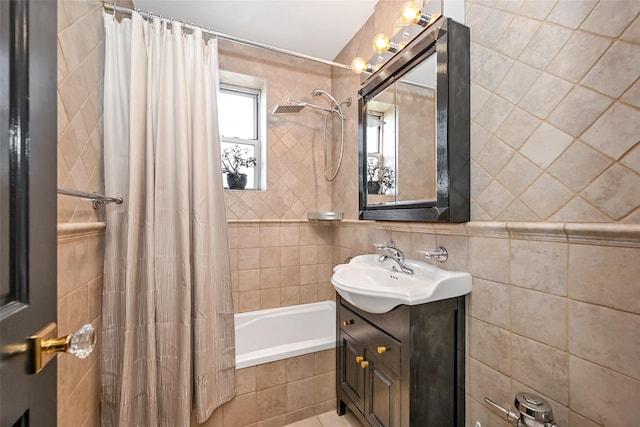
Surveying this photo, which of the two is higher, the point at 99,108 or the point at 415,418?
the point at 99,108

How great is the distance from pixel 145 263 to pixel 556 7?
1.93 meters

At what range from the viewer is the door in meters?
0.39

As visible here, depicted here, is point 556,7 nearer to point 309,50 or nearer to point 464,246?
point 464,246

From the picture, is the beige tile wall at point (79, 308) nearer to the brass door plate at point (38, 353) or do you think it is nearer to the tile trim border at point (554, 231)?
the brass door plate at point (38, 353)

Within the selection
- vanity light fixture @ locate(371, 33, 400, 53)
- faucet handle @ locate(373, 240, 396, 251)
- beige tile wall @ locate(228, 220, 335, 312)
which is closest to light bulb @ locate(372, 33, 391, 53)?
vanity light fixture @ locate(371, 33, 400, 53)

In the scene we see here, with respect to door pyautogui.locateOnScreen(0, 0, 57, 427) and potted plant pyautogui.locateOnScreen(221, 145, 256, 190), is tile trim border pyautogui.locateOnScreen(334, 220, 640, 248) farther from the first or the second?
potted plant pyautogui.locateOnScreen(221, 145, 256, 190)

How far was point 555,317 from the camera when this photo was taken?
2.85ft

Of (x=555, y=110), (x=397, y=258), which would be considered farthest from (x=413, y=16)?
(x=397, y=258)

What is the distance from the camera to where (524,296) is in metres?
0.95

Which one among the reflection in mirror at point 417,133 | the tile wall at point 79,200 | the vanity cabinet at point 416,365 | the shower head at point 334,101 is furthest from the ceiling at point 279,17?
the vanity cabinet at point 416,365

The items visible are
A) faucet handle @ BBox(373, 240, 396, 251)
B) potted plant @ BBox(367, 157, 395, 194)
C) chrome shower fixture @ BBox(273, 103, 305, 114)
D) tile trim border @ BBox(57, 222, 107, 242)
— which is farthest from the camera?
chrome shower fixture @ BBox(273, 103, 305, 114)

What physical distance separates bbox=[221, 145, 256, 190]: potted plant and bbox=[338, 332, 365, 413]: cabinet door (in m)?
1.42

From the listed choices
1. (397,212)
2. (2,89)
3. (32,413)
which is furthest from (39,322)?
(397,212)

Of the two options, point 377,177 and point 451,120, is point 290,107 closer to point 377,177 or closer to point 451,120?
point 377,177
